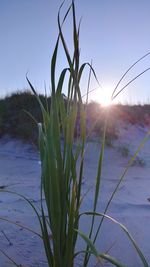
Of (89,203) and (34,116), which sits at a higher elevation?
(34,116)

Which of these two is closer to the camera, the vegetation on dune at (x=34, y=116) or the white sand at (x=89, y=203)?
the white sand at (x=89, y=203)

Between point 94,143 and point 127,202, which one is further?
point 94,143

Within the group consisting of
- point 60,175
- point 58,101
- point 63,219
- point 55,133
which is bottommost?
point 63,219

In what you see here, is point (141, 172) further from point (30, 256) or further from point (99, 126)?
point (30, 256)

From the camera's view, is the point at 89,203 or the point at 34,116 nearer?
the point at 89,203

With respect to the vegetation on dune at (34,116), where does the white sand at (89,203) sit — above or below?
below

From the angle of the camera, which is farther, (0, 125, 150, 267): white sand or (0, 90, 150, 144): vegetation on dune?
(0, 90, 150, 144): vegetation on dune

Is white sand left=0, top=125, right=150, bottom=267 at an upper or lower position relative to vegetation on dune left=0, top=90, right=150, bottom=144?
lower

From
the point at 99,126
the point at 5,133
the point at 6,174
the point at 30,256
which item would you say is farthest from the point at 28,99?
the point at 30,256
